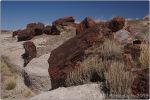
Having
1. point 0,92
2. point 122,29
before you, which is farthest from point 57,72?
point 122,29

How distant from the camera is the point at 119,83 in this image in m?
8.30

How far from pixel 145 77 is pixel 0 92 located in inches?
218

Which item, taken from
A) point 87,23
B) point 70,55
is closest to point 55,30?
point 87,23

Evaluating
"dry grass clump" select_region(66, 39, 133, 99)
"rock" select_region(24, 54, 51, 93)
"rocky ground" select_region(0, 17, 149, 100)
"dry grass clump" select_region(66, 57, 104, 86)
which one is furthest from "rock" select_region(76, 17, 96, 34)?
"dry grass clump" select_region(66, 57, 104, 86)

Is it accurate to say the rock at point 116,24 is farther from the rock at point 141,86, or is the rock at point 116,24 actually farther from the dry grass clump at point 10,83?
the rock at point 141,86

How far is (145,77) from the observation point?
821cm

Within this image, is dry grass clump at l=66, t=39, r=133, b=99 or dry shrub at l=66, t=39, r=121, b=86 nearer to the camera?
dry grass clump at l=66, t=39, r=133, b=99

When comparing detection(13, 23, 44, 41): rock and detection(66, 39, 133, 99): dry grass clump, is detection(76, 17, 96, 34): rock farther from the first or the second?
detection(66, 39, 133, 99): dry grass clump

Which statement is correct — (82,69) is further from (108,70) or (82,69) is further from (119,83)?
(119,83)

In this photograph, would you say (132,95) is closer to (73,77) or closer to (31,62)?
(73,77)

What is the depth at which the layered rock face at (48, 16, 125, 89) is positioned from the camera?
10.8 metres

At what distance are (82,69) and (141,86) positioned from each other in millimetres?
2314

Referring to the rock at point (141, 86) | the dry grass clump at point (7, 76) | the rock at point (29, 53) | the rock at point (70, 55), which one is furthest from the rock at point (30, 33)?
the rock at point (141, 86)

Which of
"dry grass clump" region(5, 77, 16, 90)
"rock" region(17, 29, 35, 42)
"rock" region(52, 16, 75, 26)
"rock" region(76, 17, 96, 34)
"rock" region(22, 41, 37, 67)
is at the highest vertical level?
"rock" region(52, 16, 75, 26)
